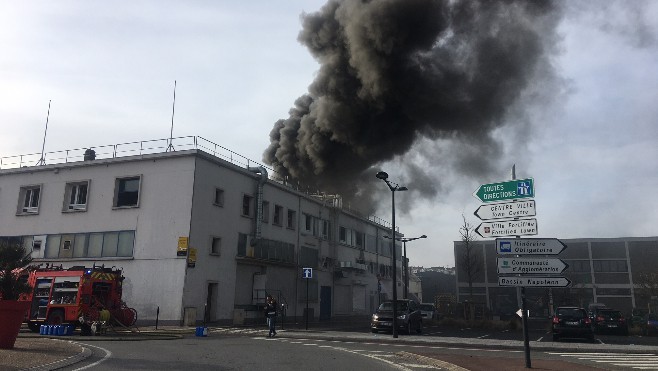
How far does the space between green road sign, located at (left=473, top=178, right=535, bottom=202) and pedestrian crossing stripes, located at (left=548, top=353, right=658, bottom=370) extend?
5.12m

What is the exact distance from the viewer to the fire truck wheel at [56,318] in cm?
1911

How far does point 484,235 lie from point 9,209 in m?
30.7

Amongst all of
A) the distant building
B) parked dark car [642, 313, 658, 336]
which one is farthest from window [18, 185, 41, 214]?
the distant building

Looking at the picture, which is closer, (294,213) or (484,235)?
(484,235)

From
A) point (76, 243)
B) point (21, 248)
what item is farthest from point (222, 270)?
point (21, 248)

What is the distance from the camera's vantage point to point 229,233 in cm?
2797

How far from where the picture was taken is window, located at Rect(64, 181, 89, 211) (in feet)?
95.0

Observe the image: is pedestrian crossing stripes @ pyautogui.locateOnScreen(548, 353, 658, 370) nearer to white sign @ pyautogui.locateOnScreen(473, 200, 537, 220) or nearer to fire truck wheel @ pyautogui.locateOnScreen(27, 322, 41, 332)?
white sign @ pyautogui.locateOnScreen(473, 200, 537, 220)

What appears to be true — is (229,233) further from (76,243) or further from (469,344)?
(469,344)

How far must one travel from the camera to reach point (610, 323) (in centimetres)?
2680

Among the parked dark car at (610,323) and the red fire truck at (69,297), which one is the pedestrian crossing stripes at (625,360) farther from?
the red fire truck at (69,297)

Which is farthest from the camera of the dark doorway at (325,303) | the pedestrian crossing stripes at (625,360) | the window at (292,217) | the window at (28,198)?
the dark doorway at (325,303)

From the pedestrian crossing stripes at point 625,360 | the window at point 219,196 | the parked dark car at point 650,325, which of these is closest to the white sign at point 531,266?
the pedestrian crossing stripes at point 625,360

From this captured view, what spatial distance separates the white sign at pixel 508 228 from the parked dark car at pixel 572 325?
12.9 m
